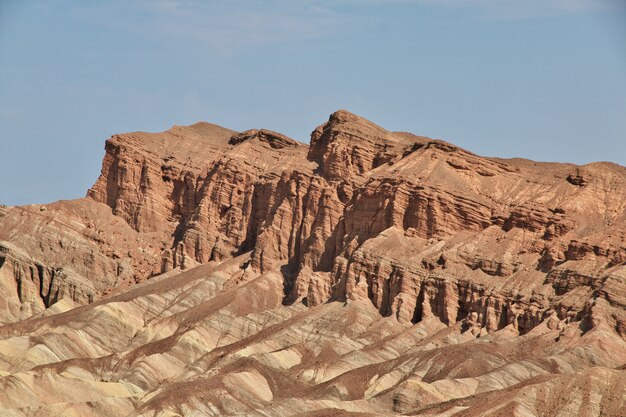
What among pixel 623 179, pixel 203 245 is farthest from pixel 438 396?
pixel 203 245

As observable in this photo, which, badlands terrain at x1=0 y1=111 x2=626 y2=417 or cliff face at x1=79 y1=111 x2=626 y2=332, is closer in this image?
badlands terrain at x1=0 y1=111 x2=626 y2=417

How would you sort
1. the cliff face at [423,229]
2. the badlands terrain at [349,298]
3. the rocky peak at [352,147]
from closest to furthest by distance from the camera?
the badlands terrain at [349,298]
the cliff face at [423,229]
the rocky peak at [352,147]

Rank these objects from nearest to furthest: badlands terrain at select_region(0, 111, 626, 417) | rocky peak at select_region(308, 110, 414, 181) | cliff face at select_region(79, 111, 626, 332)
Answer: badlands terrain at select_region(0, 111, 626, 417) < cliff face at select_region(79, 111, 626, 332) < rocky peak at select_region(308, 110, 414, 181)

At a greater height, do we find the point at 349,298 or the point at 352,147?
the point at 352,147

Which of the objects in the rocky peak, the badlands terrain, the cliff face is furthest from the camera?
the rocky peak

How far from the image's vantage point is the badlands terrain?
480 ft

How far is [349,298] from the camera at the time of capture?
167 meters

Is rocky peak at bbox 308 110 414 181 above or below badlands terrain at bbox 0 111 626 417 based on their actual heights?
above

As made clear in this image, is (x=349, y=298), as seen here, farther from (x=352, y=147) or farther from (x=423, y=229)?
(x=352, y=147)

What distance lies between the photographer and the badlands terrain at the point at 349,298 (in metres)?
146

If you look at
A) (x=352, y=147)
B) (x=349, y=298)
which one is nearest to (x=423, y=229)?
(x=349, y=298)

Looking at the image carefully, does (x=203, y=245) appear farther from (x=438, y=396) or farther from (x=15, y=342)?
(x=438, y=396)

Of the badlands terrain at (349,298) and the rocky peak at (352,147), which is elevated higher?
the rocky peak at (352,147)

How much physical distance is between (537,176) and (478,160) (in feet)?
18.4
